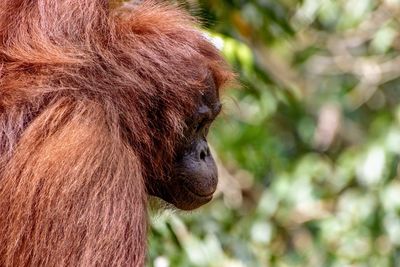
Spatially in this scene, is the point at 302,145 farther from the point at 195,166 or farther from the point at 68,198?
the point at 68,198

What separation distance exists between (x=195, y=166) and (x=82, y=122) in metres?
0.74

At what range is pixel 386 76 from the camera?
28.1 ft

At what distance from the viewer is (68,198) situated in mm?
3869

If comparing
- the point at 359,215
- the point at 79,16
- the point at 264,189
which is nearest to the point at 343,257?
the point at 359,215

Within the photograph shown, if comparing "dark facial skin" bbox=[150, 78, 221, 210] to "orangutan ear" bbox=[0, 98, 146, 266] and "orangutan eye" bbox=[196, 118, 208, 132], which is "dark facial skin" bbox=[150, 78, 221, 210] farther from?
"orangutan ear" bbox=[0, 98, 146, 266]

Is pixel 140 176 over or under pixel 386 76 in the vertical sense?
over

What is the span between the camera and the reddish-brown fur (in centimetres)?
388

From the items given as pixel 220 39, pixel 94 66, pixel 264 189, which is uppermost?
pixel 94 66

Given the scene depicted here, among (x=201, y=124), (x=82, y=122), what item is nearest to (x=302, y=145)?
(x=201, y=124)

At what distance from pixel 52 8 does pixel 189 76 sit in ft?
2.05

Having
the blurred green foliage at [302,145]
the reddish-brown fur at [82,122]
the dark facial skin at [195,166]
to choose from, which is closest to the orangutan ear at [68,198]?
the reddish-brown fur at [82,122]

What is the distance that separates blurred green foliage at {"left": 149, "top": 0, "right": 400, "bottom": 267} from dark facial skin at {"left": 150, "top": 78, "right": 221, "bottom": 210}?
13.8 inches

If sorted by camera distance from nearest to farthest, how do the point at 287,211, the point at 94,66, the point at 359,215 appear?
1. the point at 94,66
2. the point at 359,215
3. the point at 287,211

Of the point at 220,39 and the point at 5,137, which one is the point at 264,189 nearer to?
the point at 220,39
